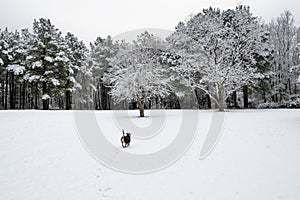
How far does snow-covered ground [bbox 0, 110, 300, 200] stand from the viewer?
625cm

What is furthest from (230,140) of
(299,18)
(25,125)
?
(299,18)

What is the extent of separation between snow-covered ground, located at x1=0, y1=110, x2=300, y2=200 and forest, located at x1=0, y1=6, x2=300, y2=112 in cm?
892

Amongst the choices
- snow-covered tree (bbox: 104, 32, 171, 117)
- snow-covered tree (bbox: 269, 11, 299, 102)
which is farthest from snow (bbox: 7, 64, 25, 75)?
snow-covered tree (bbox: 269, 11, 299, 102)

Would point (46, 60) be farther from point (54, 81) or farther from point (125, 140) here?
point (125, 140)

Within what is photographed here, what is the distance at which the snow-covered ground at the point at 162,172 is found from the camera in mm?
6251

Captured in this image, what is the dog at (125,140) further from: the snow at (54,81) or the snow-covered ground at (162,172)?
the snow at (54,81)

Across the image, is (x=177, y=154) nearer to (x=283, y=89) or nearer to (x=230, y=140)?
(x=230, y=140)

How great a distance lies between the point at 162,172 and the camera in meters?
7.73

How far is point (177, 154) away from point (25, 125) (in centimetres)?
1034

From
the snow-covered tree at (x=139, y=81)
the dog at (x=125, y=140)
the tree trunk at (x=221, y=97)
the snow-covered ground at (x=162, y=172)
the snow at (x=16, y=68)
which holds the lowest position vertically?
the snow-covered ground at (x=162, y=172)

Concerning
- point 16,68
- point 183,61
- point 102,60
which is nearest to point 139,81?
point 183,61

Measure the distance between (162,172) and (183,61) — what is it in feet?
56.5

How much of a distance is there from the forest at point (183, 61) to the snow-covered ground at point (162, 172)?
29.3 ft

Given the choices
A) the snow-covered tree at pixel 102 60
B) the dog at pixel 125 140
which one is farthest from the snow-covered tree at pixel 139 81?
the snow-covered tree at pixel 102 60
